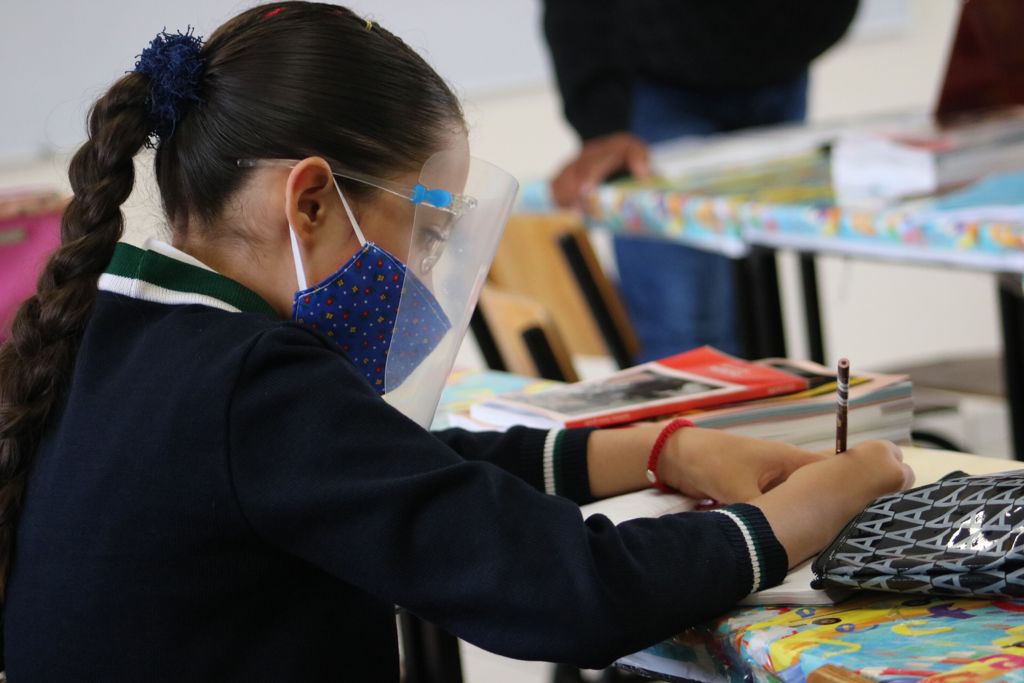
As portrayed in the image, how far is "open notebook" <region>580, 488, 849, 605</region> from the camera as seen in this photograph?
802 mm

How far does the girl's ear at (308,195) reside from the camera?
35.2 inches

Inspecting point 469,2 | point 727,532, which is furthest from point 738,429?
point 469,2

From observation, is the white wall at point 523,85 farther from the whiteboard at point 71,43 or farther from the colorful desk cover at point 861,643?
the colorful desk cover at point 861,643

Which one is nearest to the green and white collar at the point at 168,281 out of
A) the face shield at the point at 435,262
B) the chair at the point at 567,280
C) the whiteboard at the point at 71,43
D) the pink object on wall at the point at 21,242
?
the face shield at the point at 435,262

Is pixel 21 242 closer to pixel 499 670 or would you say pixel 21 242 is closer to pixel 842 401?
pixel 499 670

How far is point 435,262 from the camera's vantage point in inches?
38.7

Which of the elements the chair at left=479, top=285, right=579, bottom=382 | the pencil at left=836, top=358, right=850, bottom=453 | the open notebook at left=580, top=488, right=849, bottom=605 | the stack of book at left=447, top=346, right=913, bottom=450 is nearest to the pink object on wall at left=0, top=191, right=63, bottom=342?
the chair at left=479, top=285, right=579, bottom=382

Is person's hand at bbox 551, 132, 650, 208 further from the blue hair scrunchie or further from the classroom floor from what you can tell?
the blue hair scrunchie

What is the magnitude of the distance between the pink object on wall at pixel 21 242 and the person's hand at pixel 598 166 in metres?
0.94

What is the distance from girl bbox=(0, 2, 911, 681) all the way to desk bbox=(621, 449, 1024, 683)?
0.10 feet

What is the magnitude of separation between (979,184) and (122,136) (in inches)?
47.3

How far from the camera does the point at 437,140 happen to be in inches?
38.2

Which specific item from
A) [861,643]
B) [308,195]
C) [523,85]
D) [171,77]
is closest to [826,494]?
[861,643]

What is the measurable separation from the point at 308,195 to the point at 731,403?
436 mm
